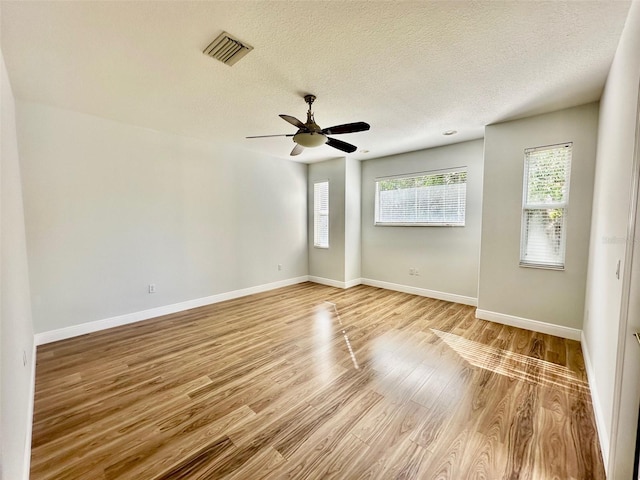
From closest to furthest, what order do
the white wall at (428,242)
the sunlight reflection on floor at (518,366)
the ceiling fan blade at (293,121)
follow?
1. the sunlight reflection on floor at (518,366)
2. the ceiling fan blade at (293,121)
3. the white wall at (428,242)

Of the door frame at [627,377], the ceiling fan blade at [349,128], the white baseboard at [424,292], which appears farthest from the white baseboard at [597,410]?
the ceiling fan blade at [349,128]

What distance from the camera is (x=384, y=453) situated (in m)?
1.57

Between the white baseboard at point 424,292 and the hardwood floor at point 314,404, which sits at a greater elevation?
the white baseboard at point 424,292

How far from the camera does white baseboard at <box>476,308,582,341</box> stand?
303 centimetres

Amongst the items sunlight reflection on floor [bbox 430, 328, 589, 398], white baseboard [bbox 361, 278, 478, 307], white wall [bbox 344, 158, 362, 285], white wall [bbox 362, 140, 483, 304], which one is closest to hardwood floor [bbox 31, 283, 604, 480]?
sunlight reflection on floor [bbox 430, 328, 589, 398]

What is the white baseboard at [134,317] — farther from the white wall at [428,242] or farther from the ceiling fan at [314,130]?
the ceiling fan at [314,130]

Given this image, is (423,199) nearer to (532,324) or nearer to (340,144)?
(340,144)

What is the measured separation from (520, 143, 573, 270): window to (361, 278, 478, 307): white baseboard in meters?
1.22

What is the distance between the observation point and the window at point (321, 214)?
5.67 metres

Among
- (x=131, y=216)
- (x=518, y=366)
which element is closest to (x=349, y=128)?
(x=518, y=366)

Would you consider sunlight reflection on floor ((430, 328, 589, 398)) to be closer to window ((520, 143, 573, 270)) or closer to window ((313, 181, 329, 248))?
window ((520, 143, 573, 270))

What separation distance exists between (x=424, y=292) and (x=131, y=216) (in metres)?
4.70

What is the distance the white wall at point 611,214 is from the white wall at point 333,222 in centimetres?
353

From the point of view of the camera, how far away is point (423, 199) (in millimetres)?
4746
